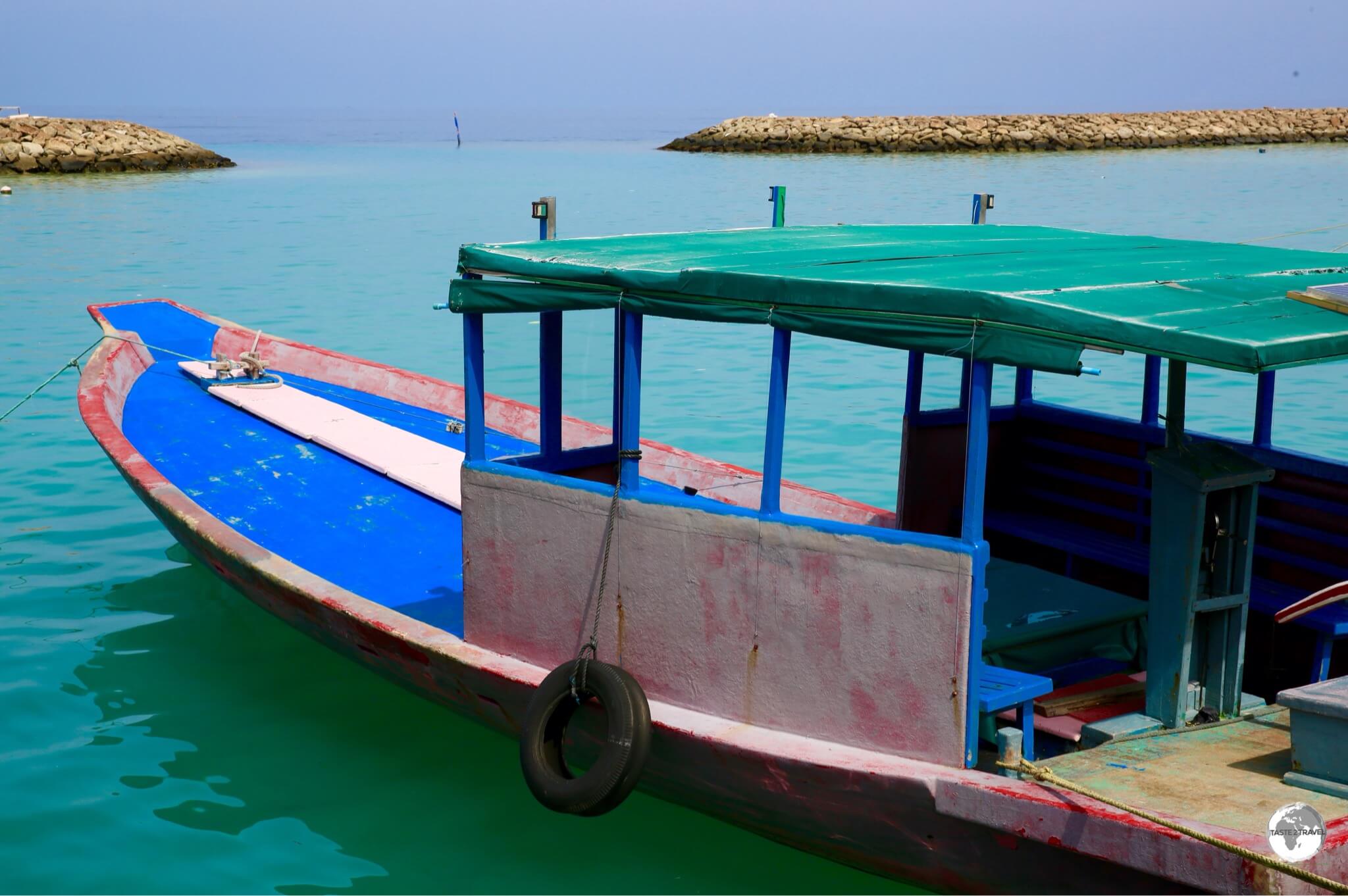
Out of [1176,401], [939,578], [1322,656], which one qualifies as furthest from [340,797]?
[1322,656]

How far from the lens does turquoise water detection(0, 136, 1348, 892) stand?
6.20 metres

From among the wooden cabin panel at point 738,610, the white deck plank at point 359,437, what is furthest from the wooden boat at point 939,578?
the white deck plank at point 359,437

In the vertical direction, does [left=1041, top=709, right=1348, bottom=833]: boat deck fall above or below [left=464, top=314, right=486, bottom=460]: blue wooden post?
below

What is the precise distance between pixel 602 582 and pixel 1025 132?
79.3m

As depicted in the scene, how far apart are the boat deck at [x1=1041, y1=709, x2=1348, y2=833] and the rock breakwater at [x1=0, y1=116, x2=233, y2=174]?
5610cm

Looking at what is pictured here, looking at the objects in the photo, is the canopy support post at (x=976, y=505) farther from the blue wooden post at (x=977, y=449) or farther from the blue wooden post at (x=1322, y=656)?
the blue wooden post at (x=1322, y=656)

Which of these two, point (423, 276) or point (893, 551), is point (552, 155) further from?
point (893, 551)

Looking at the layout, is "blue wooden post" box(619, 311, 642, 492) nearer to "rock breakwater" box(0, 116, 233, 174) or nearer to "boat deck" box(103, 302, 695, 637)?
"boat deck" box(103, 302, 695, 637)

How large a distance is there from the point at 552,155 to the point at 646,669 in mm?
100363

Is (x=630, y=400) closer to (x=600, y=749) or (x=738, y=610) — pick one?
(x=738, y=610)

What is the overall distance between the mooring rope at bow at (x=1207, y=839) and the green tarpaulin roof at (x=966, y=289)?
4.67 feet

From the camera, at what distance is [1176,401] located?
5.55 m

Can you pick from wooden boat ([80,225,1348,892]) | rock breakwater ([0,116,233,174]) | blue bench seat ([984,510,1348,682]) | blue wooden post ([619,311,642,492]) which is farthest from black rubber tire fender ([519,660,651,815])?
rock breakwater ([0,116,233,174])

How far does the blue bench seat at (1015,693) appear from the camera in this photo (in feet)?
15.8
